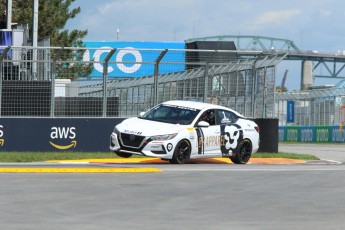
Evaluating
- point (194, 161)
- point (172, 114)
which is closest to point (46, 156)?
point (172, 114)

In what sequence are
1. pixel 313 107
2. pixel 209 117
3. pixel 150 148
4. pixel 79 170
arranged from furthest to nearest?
pixel 313 107, pixel 209 117, pixel 150 148, pixel 79 170

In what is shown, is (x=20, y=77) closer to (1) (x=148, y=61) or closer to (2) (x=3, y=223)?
(1) (x=148, y=61)

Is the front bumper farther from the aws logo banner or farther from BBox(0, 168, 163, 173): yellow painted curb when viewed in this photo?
the aws logo banner

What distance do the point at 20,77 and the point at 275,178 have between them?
1077cm

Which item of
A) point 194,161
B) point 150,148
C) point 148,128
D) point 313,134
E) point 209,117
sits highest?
point 209,117

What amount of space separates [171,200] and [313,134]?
143 ft

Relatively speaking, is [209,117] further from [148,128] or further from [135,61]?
[135,61]

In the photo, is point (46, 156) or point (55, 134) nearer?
point (46, 156)

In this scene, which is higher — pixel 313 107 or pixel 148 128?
pixel 313 107

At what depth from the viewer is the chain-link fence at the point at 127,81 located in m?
24.6

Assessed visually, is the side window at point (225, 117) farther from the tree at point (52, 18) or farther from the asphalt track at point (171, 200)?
the tree at point (52, 18)

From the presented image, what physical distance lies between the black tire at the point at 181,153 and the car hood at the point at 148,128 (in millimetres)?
333

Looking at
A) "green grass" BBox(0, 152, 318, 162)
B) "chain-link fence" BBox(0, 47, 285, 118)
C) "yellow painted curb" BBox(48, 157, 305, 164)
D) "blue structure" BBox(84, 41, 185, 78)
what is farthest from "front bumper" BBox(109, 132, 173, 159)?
"blue structure" BBox(84, 41, 185, 78)

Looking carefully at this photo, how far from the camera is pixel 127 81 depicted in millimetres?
25359
